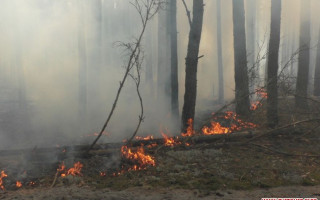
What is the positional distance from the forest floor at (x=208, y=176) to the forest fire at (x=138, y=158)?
0.18m

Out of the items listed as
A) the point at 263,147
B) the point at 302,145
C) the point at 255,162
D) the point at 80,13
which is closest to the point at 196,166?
the point at 255,162

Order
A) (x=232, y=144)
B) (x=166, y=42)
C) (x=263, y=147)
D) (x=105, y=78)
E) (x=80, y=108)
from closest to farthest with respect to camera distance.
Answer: (x=263, y=147) < (x=232, y=144) < (x=80, y=108) < (x=166, y=42) < (x=105, y=78)

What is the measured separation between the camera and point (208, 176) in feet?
20.9

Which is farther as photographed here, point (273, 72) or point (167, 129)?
point (167, 129)

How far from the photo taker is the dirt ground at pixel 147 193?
5.36 metres

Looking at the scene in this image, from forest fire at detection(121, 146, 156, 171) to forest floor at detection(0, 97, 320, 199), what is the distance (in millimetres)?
178

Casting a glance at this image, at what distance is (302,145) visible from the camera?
27.6ft

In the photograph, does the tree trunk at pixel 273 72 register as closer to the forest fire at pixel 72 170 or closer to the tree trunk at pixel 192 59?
the tree trunk at pixel 192 59

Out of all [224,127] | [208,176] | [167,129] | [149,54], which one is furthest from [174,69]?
[149,54]

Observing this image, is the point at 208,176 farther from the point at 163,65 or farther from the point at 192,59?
the point at 163,65

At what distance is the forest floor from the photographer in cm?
552

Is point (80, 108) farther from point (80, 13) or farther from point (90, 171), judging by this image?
point (90, 171)

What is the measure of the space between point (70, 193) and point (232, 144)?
4.56 metres

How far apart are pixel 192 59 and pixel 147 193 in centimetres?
521
